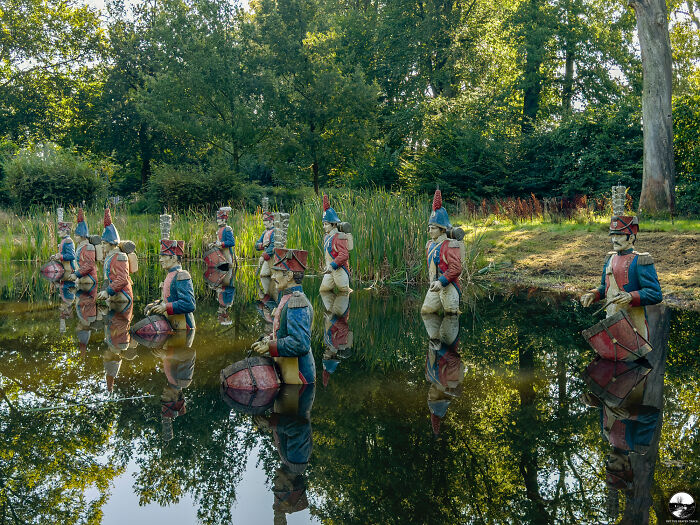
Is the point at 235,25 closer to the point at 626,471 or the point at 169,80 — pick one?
the point at 169,80

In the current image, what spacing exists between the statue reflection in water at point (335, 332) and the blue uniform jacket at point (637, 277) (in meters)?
3.03

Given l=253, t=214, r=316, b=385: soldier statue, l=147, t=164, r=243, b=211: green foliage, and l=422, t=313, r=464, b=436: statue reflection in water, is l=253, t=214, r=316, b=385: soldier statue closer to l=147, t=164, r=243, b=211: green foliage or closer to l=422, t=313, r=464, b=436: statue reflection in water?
l=422, t=313, r=464, b=436: statue reflection in water

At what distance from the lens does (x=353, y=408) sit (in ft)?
15.0

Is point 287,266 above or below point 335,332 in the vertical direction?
above

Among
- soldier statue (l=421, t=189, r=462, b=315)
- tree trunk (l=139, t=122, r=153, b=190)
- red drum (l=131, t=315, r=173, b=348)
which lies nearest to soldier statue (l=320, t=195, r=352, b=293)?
soldier statue (l=421, t=189, r=462, b=315)

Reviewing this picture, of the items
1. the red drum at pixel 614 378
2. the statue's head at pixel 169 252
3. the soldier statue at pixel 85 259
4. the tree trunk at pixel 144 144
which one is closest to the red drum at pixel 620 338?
the red drum at pixel 614 378

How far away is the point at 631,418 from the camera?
169 inches

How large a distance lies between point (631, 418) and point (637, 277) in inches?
85.2

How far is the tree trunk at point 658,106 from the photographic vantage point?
1570 centimetres

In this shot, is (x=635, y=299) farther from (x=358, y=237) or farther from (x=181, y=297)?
(x=358, y=237)

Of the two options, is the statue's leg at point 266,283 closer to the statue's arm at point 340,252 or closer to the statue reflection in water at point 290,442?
the statue's arm at point 340,252

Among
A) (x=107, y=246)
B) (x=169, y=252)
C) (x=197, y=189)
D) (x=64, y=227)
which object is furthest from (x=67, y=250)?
(x=197, y=189)

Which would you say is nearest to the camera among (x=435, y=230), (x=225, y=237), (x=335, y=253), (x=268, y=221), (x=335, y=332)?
(x=335, y=332)

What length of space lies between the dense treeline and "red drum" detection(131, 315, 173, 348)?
1484 centimetres
